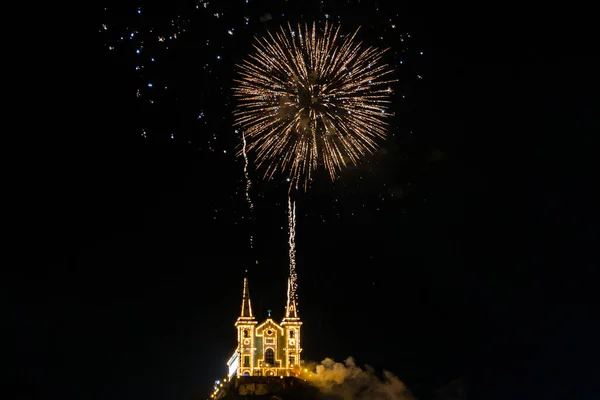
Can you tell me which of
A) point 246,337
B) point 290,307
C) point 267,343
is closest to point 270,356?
point 267,343

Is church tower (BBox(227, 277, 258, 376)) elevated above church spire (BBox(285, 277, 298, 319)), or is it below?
below

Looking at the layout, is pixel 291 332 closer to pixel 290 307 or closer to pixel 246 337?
pixel 290 307

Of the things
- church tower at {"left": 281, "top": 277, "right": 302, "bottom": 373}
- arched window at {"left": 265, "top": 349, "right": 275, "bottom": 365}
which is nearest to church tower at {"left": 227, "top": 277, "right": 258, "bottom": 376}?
arched window at {"left": 265, "top": 349, "right": 275, "bottom": 365}

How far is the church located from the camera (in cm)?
6794

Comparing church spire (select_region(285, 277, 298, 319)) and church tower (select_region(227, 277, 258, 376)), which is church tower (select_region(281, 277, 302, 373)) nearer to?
church spire (select_region(285, 277, 298, 319))

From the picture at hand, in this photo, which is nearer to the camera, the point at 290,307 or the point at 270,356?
the point at 270,356

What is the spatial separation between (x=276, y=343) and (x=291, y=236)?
630 inches

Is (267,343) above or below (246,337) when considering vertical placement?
below

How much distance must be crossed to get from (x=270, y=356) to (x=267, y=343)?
3.36 feet

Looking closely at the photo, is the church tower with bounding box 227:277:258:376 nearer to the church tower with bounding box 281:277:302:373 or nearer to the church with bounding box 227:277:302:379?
the church with bounding box 227:277:302:379

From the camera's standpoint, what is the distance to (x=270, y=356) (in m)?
68.4

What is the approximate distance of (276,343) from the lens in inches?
2704

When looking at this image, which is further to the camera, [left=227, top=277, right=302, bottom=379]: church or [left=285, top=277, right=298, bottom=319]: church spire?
[left=285, top=277, right=298, bottom=319]: church spire

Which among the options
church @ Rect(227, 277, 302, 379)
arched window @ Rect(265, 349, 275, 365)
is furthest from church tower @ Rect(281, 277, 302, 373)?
arched window @ Rect(265, 349, 275, 365)
